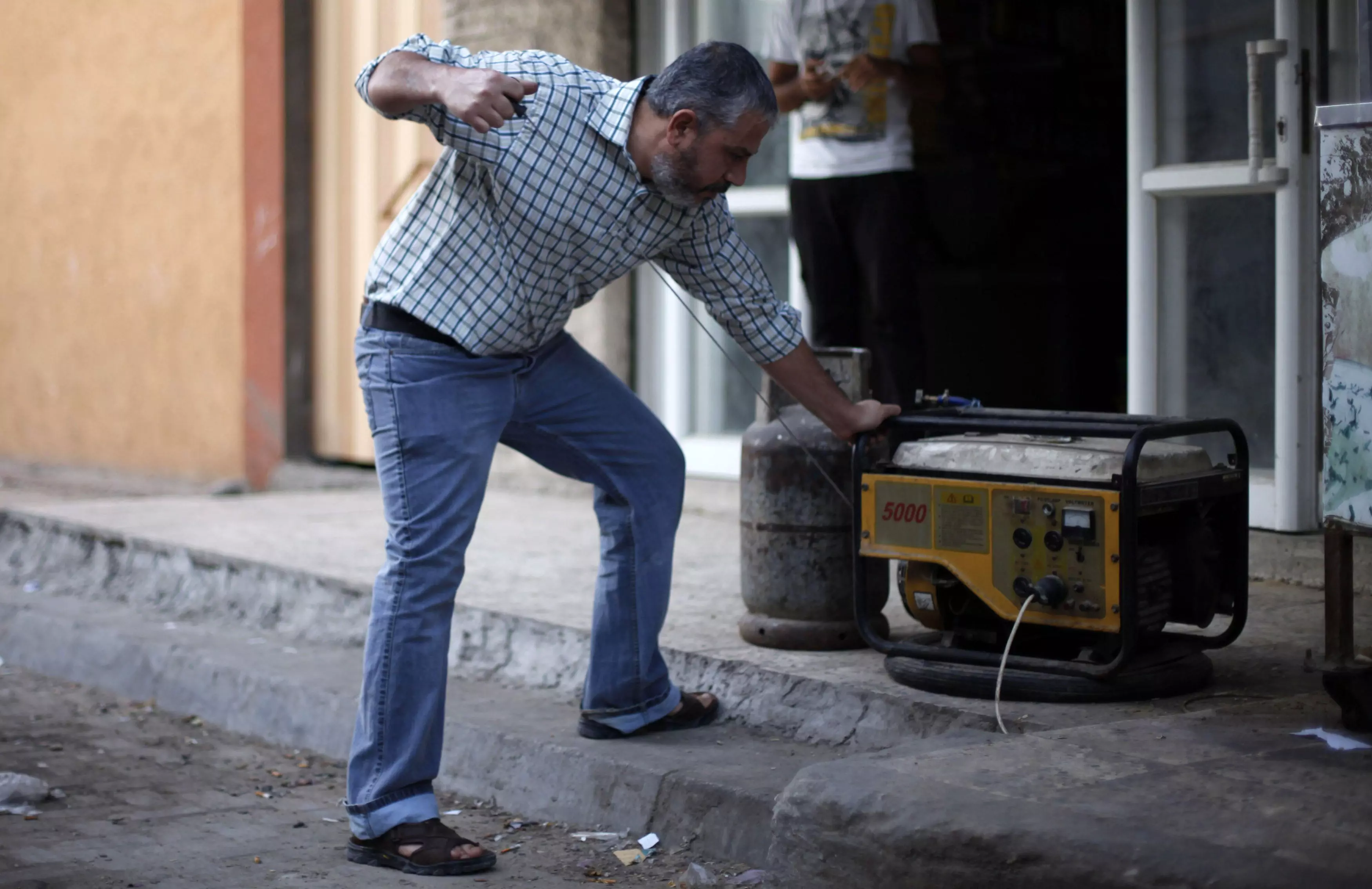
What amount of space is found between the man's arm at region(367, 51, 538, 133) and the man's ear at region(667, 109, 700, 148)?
1.03 ft

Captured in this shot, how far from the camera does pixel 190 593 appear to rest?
A: 20.7 feet

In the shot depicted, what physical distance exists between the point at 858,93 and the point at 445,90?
259cm

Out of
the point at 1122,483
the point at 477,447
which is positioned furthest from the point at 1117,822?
the point at 477,447

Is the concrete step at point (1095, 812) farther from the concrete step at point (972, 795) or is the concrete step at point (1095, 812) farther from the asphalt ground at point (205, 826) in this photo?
the asphalt ground at point (205, 826)

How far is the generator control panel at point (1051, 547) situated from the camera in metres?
3.48

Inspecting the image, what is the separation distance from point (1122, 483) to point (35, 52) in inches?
395

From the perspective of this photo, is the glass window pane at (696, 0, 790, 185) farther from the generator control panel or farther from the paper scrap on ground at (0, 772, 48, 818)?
the paper scrap on ground at (0, 772, 48, 818)

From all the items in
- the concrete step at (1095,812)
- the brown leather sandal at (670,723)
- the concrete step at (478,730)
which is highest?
the concrete step at (1095,812)

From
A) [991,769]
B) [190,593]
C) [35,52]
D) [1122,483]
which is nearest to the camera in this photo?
[991,769]

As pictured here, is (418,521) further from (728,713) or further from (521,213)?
(728,713)

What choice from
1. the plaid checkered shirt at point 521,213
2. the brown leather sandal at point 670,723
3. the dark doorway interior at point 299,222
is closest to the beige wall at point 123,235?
the dark doorway interior at point 299,222

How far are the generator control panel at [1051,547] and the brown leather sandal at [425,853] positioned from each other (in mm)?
1308

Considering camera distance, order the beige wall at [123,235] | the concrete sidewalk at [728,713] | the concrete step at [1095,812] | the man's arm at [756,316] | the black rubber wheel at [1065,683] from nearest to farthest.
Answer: the concrete step at [1095,812] → the concrete sidewalk at [728,713] → the black rubber wheel at [1065,683] → the man's arm at [756,316] → the beige wall at [123,235]

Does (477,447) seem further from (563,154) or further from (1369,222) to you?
(1369,222)
